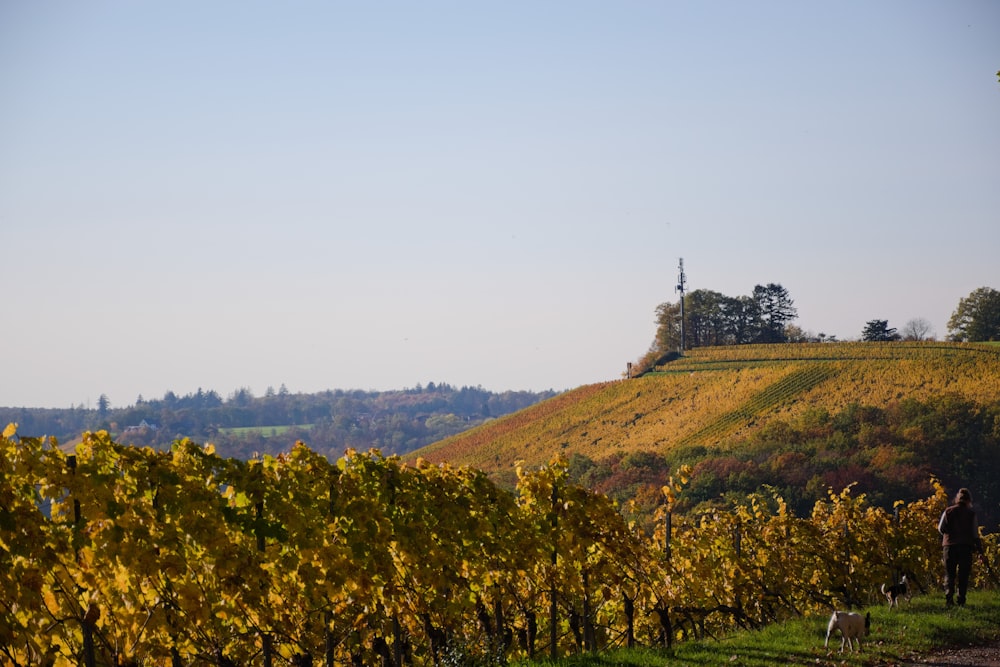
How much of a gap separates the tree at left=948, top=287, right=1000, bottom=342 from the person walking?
101150 mm

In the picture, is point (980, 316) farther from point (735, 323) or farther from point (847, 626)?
point (847, 626)

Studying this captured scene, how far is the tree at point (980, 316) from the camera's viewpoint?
106 m

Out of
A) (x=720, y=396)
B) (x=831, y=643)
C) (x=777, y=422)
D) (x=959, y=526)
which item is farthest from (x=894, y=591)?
(x=720, y=396)

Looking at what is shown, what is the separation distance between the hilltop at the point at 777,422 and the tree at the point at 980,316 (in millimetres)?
22662

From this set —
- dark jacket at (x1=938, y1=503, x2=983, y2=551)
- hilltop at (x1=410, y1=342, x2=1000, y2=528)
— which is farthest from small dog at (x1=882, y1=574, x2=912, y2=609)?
hilltop at (x1=410, y1=342, x2=1000, y2=528)

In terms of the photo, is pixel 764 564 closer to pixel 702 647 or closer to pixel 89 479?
pixel 702 647

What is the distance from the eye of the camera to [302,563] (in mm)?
8430

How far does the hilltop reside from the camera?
5512 cm

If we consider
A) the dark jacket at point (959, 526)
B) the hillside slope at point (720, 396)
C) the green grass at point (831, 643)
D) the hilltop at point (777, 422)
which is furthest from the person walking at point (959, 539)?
the hillside slope at point (720, 396)

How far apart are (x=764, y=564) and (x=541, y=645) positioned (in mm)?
4173

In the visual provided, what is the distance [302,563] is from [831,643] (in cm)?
631

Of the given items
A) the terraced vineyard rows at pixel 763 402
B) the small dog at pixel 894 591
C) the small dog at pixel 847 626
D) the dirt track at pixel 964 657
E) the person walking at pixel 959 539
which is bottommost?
the dirt track at pixel 964 657

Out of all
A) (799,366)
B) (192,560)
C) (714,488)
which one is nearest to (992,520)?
(714,488)

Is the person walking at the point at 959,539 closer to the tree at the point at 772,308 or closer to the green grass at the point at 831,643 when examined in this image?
the green grass at the point at 831,643
